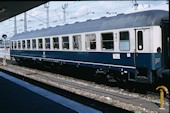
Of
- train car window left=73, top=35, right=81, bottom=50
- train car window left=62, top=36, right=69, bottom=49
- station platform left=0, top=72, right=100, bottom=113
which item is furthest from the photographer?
train car window left=62, top=36, right=69, bottom=49

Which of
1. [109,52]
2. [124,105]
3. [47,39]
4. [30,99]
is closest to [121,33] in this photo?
[109,52]

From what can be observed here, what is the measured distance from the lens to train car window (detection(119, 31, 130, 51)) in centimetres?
1434

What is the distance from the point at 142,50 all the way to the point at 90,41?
4.55 meters

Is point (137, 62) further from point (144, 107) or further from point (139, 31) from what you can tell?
point (144, 107)

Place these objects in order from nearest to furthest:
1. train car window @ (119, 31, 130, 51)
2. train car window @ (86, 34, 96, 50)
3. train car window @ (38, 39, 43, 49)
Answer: train car window @ (119, 31, 130, 51) → train car window @ (86, 34, 96, 50) → train car window @ (38, 39, 43, 49)

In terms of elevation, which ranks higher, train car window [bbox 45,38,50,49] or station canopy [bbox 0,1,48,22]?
station canopy [bbox 0,1,48,22]

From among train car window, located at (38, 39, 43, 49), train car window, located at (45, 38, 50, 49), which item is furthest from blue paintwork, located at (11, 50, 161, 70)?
train car window, located at (38, 39, 43, 49)

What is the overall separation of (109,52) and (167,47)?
9.85ft

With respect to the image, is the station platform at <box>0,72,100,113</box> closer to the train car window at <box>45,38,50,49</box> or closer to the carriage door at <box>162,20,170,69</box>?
the carriage door at <box>162,20,170,69</box>

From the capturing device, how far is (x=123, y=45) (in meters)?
14.6

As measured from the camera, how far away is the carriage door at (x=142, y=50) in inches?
521

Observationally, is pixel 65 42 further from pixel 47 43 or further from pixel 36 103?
pixel 36 103

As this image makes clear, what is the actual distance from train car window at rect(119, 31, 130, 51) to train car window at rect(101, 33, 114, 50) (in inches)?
27.8

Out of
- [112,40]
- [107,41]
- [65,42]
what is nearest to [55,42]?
[65,42]
